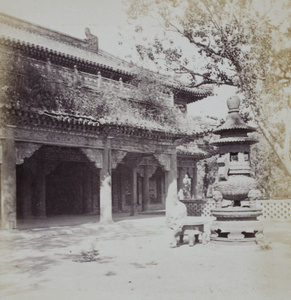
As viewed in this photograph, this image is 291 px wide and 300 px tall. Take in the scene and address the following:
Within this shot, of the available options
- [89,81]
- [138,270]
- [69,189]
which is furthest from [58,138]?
[138,270]

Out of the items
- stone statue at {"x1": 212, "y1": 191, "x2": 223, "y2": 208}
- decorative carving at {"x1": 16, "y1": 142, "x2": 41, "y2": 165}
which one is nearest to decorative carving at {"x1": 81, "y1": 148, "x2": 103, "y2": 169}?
decorative carving at {"x1": 16, "y1": 142, "x2": 41, "y2": 165}

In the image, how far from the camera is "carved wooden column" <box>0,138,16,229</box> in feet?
36.1

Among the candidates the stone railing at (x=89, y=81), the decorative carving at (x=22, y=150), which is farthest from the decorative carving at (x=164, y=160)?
the decorative carving at (x=22, y=150)

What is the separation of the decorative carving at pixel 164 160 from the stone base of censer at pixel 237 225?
7.18 m

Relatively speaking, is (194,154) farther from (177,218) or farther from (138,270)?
(138,270)

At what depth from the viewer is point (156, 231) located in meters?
12.0

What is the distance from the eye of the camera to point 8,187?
36.4 feet

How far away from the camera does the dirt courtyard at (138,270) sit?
5.03 m

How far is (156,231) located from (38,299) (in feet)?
24.1

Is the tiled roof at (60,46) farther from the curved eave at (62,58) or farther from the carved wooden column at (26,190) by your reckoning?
the carved wooden column at (26,190)

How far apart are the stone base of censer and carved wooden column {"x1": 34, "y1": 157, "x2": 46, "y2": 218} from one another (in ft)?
30.7

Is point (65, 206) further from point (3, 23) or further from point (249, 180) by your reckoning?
point (249, 180)

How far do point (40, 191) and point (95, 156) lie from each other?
4.04 m

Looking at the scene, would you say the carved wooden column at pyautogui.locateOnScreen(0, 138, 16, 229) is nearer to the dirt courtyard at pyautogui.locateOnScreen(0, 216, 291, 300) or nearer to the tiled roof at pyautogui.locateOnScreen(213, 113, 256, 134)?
the dirt courtyard at pyautogui.locateOnScreen(0, 216, 291, 300)
